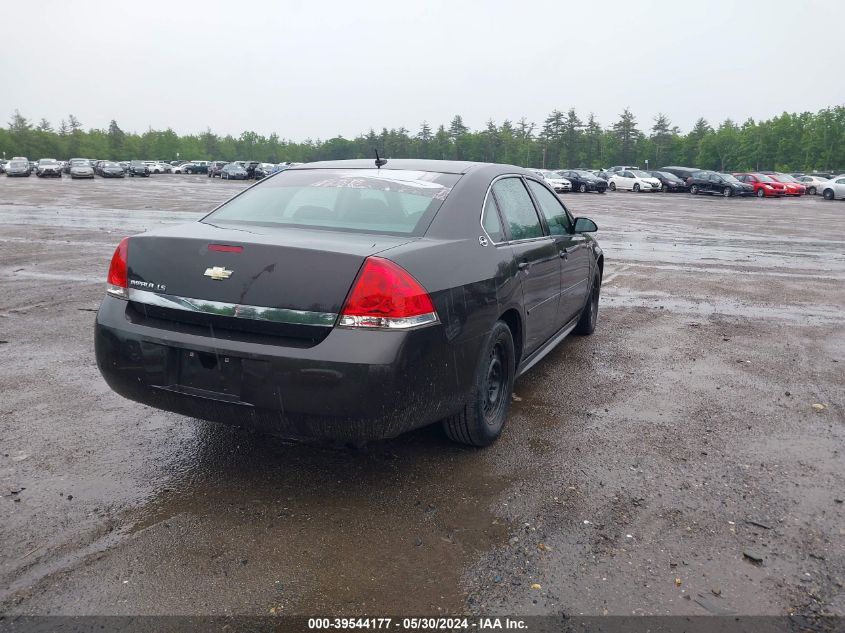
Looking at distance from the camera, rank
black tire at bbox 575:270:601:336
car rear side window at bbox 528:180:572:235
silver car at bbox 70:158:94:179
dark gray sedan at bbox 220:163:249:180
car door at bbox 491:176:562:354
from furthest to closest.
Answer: dark gray sedan at bbox 220:163:249:180, silver car at bbox 70:158:94:179, black tire at bbox 575:270:601:336, car rear side window at bbox 528:180:572:235, car door at bbox 491:176:562:354

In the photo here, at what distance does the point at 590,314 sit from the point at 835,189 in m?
40.6

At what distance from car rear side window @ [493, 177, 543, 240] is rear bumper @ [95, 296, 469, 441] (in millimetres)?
1379

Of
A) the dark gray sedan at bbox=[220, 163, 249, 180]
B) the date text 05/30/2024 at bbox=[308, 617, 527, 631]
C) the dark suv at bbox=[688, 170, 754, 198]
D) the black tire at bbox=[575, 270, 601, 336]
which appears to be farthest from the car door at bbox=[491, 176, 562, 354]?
the dark gray sedan at bbox=[220, 163, 249, 180]

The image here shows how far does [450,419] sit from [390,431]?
695 millimetres

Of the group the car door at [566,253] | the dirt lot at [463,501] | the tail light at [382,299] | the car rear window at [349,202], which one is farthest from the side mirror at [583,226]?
the tail light at [382,299]

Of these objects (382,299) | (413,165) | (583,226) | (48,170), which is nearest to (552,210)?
(583,226)

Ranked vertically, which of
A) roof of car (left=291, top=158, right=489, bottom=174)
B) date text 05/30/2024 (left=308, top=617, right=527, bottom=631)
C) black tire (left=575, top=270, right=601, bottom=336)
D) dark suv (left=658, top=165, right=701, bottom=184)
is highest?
roof of car (left=291, top=158, right=489, bottom=174)

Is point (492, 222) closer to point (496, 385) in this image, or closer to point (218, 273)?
point (496, 385)

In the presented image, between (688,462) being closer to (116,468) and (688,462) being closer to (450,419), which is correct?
(450,419)

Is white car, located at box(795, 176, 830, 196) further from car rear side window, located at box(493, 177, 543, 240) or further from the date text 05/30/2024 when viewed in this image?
the date text 05/30/2024

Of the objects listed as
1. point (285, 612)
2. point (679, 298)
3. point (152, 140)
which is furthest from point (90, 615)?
point (152, 140)

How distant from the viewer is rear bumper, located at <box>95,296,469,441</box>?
3.03 m

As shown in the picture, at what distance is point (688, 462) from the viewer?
392cm

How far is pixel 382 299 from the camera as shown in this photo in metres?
3.09
